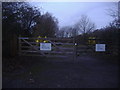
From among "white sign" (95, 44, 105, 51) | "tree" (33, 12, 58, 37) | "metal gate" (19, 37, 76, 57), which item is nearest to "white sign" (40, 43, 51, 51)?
"metal gate" (19, 37, 76, 57)

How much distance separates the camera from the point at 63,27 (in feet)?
94.6

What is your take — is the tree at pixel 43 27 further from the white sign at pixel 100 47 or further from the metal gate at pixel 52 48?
the white sign at pixel 100 47

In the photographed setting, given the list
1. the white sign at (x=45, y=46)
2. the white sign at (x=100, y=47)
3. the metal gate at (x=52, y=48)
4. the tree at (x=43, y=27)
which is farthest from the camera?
the tree at (x=43, y=27)

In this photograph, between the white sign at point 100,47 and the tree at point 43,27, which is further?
the tree at point 43,27

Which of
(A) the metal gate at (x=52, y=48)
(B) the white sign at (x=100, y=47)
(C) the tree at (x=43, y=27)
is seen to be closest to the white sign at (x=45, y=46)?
(A) the metal gate at (x=52, y=48)

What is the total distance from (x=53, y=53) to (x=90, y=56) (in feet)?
7.98

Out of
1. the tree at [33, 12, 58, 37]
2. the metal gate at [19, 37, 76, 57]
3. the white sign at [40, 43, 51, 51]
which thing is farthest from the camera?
the tree at [33, 12, 58, 37]

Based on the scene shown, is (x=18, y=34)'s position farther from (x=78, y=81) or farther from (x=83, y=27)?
(x=83, y=27)

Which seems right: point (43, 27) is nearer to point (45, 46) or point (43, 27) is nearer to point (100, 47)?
point (45, 46)

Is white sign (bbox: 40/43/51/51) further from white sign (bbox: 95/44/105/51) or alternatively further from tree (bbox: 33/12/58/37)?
tree (bbox: 33/12/58/37)

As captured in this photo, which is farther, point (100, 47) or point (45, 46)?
point (100, 47)

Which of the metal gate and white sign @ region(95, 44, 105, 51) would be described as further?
white sign @ region(95, 44, 105, 51)

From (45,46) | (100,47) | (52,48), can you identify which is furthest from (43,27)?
(100,47)

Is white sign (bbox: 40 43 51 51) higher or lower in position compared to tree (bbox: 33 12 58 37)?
lower
